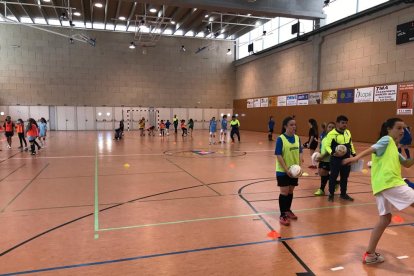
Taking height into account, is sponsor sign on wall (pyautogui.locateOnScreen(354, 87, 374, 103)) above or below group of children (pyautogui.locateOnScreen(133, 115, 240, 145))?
above

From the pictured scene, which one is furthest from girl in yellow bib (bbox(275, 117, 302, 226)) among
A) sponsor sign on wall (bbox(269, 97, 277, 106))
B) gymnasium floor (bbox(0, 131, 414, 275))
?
sponsor sign on wall (bbox(269, 97, 277, 106))

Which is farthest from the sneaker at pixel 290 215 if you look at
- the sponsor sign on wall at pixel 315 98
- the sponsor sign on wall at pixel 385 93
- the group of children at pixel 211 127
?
the sponsor sign on wall at pixel 315 98

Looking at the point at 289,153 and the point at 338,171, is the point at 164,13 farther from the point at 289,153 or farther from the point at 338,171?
the point at 289,153

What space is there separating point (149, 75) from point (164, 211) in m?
30.0

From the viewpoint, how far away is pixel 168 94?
34.8 metres

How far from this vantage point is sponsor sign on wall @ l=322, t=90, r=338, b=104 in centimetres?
2145

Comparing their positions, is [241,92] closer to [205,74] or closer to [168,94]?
[205,74]

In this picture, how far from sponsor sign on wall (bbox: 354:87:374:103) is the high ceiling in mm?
5643

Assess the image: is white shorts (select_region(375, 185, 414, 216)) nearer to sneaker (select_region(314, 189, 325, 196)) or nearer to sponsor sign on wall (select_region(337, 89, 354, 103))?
sneaker (select_region(314, 189, 325, 196))

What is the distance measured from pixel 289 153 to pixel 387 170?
159 centimetres

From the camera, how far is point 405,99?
16547mm

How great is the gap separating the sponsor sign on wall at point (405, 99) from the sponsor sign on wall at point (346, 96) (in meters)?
3.38

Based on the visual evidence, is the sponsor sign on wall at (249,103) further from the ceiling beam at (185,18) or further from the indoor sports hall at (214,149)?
the ceiling beam at (185,18)

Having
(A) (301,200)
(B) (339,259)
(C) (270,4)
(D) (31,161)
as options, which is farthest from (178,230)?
(C) (270,4)
